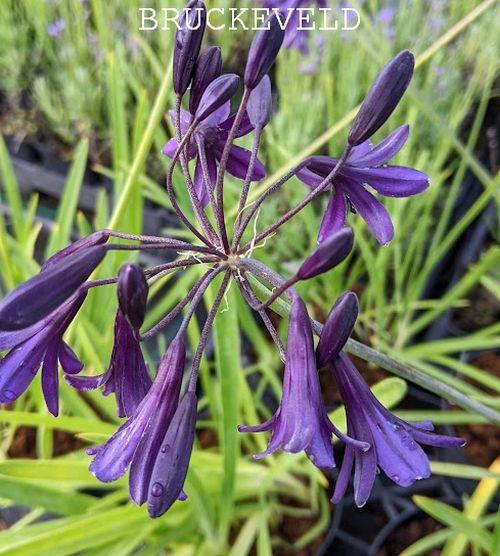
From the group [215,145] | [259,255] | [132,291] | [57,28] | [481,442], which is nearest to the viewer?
[132,291]

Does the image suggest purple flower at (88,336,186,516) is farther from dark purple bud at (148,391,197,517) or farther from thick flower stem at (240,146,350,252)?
thick flower stem at (240,146,350,252)

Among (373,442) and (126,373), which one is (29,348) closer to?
(126,373)

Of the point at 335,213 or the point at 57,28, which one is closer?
the point at 335,213

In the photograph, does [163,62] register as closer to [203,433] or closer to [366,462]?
[203,433]

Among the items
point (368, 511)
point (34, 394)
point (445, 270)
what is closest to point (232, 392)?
point (34, 394)

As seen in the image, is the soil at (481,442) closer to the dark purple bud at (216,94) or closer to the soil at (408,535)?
the soil at (408,535)

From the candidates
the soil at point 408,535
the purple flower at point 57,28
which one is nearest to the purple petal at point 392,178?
the soil at point 408,535

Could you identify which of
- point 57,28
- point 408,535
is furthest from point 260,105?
point 57,28
